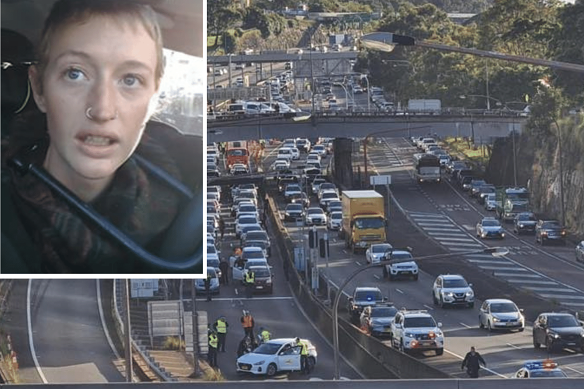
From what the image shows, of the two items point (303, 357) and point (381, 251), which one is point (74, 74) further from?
point (381, 251)

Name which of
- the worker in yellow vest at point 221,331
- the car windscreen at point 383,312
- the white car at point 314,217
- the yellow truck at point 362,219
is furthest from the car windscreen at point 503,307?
the white car at point 314,217

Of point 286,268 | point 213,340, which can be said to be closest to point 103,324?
point 213,340

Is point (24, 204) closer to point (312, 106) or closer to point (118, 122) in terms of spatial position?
point (118, 122)

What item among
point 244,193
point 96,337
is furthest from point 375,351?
point 244,193

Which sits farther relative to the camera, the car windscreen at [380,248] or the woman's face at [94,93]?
the car windscreen at [380,248]

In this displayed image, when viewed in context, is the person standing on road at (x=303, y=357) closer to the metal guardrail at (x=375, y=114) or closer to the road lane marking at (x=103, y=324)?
the road lane marking at (x=103, y=324)

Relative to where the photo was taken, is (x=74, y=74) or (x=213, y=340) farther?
(x=213, y=340)
